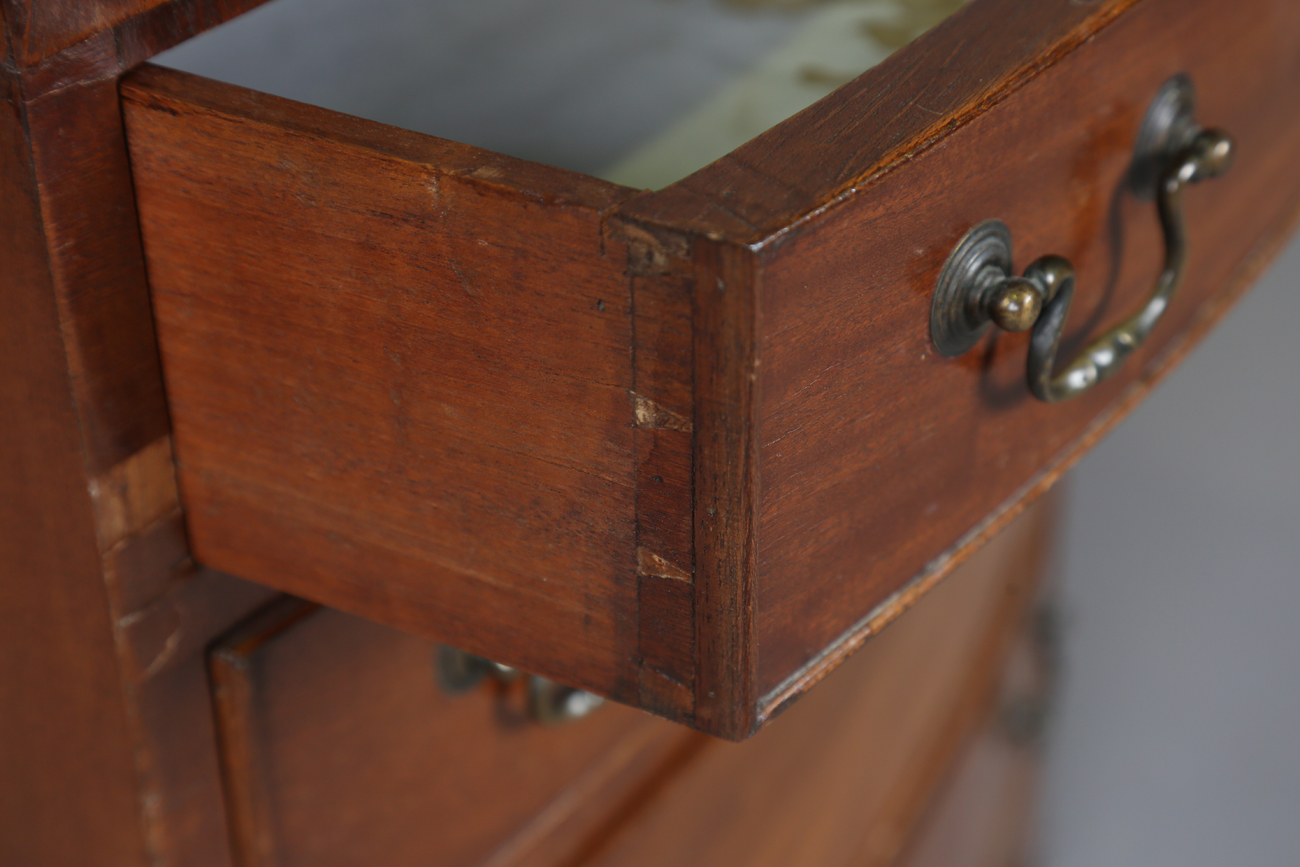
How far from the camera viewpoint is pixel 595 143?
453 millimetres

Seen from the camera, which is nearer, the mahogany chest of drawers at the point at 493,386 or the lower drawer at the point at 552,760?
the mahogany chest of drawers at the point at 493,386

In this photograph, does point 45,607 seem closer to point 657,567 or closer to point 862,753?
point 657,567

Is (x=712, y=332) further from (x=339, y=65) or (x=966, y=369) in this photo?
(x=339, y=65)

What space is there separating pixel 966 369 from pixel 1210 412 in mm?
1003

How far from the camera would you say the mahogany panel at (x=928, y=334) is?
31cm

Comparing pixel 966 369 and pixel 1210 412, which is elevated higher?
pixel 966 369

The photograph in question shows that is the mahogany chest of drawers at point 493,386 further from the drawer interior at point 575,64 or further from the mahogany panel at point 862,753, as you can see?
the mahogany panel at point 862,753

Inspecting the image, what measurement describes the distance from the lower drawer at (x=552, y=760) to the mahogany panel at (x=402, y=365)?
0.08 m

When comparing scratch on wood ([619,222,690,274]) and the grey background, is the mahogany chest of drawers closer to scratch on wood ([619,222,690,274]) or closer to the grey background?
scratch on wood ([619,222,690,274])

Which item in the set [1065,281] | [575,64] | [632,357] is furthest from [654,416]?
[575,64]

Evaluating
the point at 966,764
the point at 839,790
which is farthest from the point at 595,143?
the point at 966,764

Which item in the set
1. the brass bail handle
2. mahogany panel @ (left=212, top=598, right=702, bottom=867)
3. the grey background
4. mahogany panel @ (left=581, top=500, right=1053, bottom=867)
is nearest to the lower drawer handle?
mahogany panel @ (left=212, top=598, right=702, bottom=867)

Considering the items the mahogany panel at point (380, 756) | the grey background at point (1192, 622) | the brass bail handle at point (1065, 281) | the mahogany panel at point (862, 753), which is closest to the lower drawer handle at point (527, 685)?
the mahogany panel at point (380, 756)

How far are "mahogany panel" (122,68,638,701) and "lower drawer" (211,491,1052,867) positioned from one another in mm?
79
